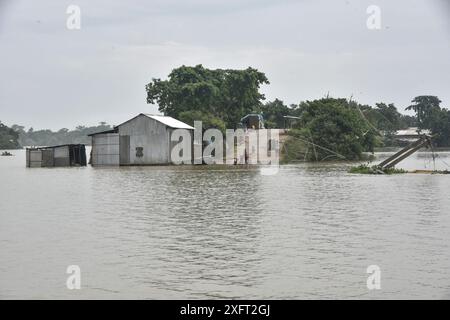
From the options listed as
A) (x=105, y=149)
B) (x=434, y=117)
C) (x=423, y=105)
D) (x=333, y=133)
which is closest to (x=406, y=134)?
(x=434, y=117)

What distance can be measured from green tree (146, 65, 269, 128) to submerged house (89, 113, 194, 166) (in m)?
18.1

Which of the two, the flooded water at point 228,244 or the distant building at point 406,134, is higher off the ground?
the distant building at point 406,134

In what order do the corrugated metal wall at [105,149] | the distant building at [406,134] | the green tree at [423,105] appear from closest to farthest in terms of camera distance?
the corrugated metal wall at [105,149], the distant building at [406,134], the green tree at [423,105]

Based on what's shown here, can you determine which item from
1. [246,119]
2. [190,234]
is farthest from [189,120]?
[190,234]

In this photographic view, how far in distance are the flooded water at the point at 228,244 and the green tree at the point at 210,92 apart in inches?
1798

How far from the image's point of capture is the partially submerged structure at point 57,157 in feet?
181

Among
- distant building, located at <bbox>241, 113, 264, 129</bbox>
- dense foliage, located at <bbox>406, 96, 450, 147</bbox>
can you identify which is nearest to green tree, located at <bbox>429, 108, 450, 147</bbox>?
dense foliage, located at <bbox>406, 96, 450, 147</bbox>

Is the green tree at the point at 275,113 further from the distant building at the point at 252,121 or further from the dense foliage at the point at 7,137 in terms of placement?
the dense foliage at the point at 7,137

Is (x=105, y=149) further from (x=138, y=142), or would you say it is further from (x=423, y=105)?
(x=423, y=105)

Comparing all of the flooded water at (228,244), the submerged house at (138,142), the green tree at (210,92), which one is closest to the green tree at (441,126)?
the green tree at (210,92)

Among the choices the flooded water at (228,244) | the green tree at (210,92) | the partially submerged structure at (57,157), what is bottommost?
the flooded water at (228,244)

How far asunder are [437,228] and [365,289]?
6.70m

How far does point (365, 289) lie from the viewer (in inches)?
396
